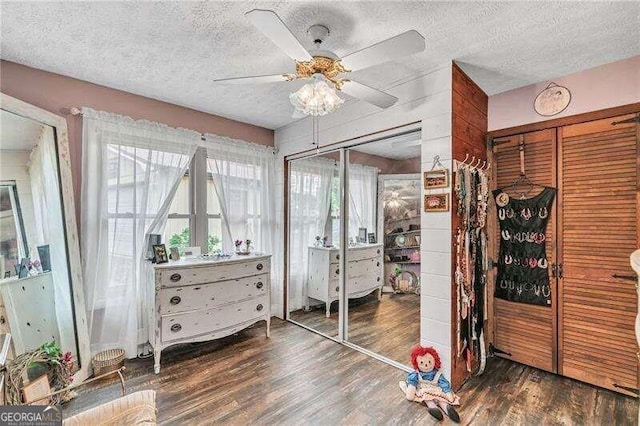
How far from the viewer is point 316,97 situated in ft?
5.47

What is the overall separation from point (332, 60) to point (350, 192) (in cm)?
170

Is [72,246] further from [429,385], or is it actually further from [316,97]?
[429,385]

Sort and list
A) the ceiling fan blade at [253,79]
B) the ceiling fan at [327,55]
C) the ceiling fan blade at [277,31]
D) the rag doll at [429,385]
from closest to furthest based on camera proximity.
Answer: the ceiling fan blade at [277,31] < the ceiling fan at [327,55] < the ceiling fan blade at [253,79] < the rag doll at [429,385]

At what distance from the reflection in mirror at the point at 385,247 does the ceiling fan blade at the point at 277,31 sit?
55.0 inches

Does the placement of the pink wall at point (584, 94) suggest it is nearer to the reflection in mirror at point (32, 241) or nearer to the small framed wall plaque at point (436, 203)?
the small framed wall plaque at point (436, 203)

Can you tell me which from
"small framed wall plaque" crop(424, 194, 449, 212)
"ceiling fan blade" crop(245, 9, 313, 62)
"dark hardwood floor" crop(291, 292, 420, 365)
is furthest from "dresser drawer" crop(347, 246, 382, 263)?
"ceiling fan blade" crop(245, 9, 313, 62)

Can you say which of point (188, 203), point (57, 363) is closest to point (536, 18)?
point (188, 203)

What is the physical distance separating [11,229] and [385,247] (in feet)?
9.41

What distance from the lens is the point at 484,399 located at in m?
2.19

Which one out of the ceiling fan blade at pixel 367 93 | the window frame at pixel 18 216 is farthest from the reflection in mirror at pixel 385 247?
the window frame at pixel 18 216

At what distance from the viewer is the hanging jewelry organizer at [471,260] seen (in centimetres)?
228

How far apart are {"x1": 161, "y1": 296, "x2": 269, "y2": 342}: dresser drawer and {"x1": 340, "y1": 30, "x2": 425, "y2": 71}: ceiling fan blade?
2407mm

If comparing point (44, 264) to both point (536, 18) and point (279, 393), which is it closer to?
point (279, 393)

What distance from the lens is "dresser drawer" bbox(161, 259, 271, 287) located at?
2.60 meters
